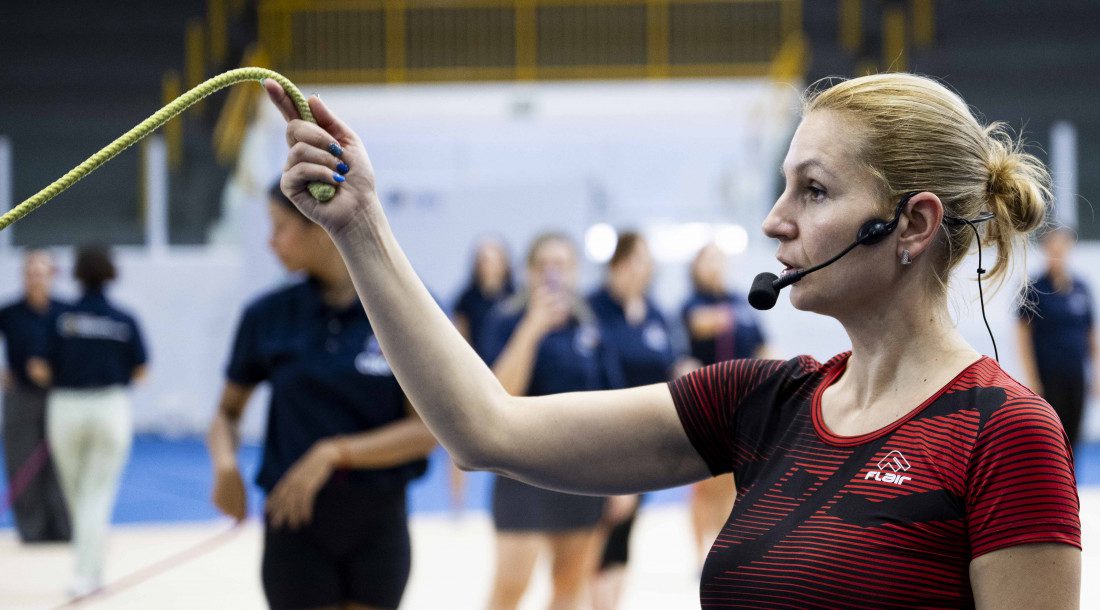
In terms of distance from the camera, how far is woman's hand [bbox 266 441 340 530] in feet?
8.38

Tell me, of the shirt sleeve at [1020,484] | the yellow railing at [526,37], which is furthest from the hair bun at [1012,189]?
the yellow railing at [526,37]

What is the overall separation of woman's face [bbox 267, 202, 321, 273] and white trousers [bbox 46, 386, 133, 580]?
127 inches

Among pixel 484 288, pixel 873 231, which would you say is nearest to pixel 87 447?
pixel 484 288

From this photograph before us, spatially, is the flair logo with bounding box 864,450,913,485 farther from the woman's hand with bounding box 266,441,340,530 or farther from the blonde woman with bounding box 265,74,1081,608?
the woman's hand with bounding box 266,441,340,530

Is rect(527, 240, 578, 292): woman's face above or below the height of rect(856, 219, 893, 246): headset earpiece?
below

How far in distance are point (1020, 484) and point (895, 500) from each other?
0.44 feet

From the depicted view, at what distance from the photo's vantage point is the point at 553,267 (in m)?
4.16

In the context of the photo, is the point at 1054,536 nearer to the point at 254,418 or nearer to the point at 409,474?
the point at 409,474

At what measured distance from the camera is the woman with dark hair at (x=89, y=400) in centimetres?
539

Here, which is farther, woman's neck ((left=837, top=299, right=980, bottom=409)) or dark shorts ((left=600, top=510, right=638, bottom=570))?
dark shorts ((left=600, top=510, right=638, bottom=570))

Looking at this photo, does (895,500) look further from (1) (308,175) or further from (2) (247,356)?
(2) (247,356)

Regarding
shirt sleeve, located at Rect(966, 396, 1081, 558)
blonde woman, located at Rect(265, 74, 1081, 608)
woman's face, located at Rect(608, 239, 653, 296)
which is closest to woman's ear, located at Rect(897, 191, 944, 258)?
Answer: blonde woman, located at Rect(265, 74, 1081, 608)

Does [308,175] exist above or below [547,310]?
above

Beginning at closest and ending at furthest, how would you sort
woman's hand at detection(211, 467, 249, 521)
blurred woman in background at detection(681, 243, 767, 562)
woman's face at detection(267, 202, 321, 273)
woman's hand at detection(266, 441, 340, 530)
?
woman's hand at detection(266, 441, 340, 530) < woman's face at detection(267, 202, 321, 273) < woman's hand at detection(211, 467, 249, 521) < blurred woman in background at detection(681, 243, 767, 562)
